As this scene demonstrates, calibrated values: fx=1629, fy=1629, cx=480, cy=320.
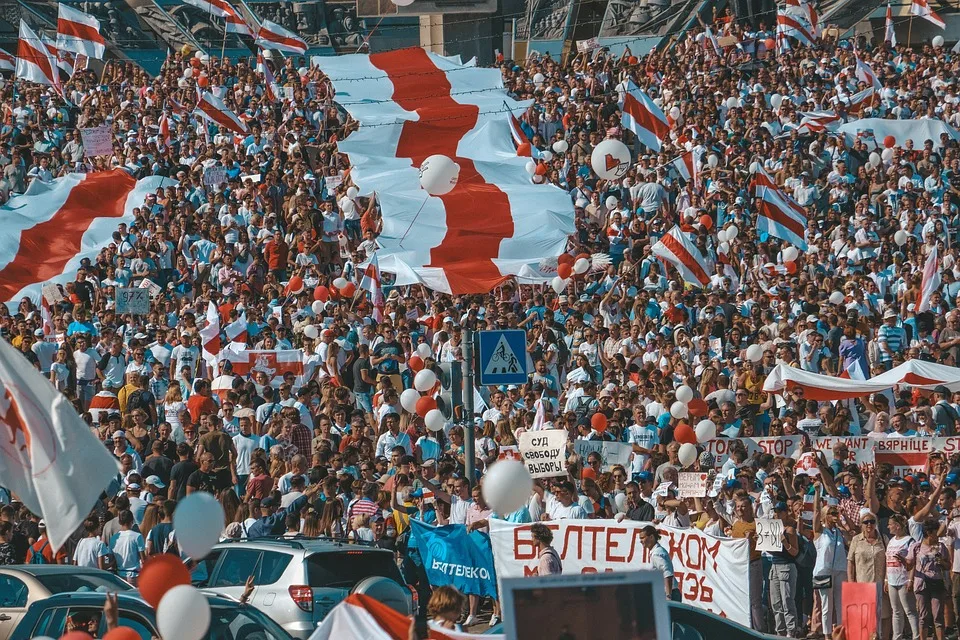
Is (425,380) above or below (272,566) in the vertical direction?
below

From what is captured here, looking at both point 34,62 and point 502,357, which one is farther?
point 34,62

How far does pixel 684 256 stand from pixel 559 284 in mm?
1726

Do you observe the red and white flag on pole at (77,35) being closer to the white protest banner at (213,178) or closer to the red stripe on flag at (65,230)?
the white protest banner at (213,178)

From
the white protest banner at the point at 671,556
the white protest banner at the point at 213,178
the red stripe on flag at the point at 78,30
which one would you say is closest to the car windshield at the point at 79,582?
the white protest banner at the point at 671,556

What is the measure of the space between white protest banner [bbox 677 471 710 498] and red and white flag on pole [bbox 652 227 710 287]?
27.2ft

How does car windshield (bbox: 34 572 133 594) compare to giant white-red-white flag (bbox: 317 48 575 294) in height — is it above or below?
below

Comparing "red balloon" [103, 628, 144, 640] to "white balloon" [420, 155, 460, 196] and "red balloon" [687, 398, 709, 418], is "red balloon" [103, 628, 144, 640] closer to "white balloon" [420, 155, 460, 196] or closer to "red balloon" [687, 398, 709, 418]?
"red balloon" [687, 398, 709, 418]

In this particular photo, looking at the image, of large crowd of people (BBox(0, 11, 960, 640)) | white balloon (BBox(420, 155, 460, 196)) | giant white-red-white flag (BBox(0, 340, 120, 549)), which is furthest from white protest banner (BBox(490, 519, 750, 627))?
giant white-red-white flag (BBox(0, 340, 120, 549))

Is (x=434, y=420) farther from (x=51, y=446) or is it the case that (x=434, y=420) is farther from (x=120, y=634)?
(x=51, y=446)

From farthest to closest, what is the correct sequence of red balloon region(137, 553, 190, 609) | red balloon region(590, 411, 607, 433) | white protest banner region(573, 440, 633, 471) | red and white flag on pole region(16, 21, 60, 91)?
red and white flag on pole region(16, 21, 60, 91)
red balloon region(590, 411, 607, 433)
white protest banner region(573, 440, 633, 471)
red balloon region(137, 553, 190, 609)

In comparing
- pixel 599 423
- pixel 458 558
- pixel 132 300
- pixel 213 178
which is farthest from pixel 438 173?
pixel 213 178

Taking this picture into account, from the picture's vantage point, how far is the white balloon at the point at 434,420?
653 inches

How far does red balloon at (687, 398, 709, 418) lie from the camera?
56.1 feet

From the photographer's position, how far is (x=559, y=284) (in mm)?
21766
